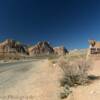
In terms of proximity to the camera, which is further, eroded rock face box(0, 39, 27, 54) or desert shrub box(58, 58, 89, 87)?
eroded rock face box(0, 39, 27, 54)

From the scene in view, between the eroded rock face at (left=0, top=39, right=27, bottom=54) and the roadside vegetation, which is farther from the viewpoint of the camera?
the eroded rock face at (left=0, top=39, right=27, bottom=54)

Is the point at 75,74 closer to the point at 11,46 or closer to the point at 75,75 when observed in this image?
the point at 75,75

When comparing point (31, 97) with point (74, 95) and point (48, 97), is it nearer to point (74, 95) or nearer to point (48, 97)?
point (48, 97)

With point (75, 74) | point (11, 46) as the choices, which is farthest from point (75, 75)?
point (11, 46)

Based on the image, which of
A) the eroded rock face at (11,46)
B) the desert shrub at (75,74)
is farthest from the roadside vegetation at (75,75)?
the eroded rock face at (11,46)

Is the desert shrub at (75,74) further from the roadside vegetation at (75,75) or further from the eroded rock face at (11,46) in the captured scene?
the eroded rock face at (11,46)

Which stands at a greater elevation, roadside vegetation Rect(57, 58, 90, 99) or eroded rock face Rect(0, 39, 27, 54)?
eroded rock face Rect(0, 39, 27, 54)

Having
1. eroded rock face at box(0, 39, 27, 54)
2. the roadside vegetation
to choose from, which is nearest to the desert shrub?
the roadside vegetation

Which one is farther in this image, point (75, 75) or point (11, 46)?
point (11, 46)

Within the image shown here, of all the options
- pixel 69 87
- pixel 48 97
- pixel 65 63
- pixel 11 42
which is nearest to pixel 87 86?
pixel 69 87

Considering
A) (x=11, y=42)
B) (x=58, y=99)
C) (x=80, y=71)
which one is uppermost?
(x=11, y=42)

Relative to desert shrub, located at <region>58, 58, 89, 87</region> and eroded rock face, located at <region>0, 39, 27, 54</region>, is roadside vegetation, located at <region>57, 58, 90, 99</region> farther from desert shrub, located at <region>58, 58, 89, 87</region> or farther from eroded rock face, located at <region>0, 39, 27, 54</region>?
eroded rock face, located at <region>0, 39, 27, 54</region>

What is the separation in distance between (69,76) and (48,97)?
9.88 feet

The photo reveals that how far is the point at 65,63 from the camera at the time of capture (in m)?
15.9
